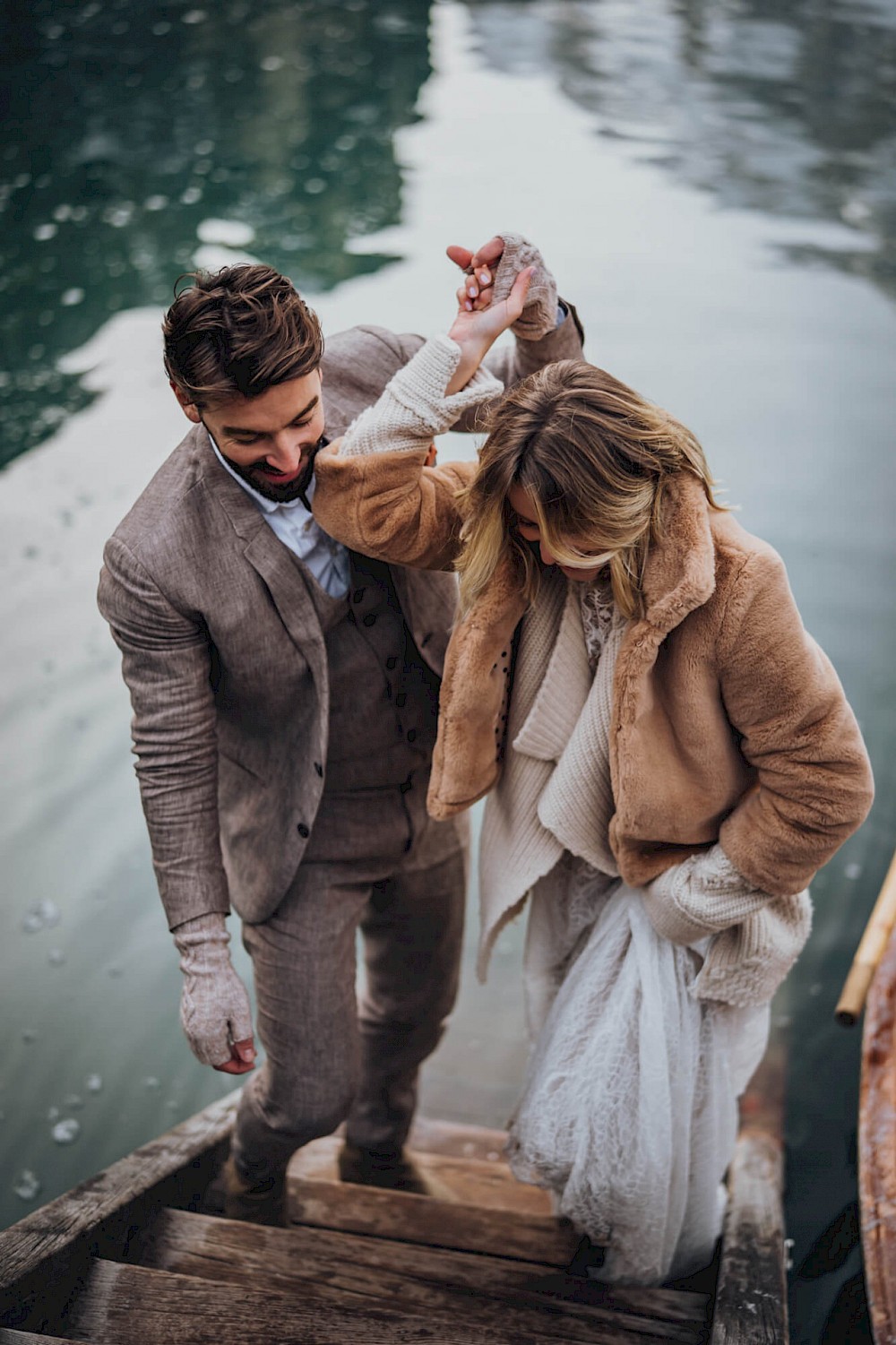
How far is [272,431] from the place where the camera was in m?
1.73

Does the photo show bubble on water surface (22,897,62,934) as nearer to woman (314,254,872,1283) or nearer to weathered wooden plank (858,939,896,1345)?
woman (314,254,872,1283)

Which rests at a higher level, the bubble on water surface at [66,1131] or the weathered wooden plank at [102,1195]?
the weathered wooden plank at [102,1195]

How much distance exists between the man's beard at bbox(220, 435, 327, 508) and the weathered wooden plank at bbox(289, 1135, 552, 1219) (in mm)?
1596

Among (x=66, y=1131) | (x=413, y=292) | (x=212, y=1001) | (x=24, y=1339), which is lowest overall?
(x=66, y=1131)

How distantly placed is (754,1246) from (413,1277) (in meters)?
0.59

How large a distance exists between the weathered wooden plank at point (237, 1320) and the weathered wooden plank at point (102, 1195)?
0.30ft

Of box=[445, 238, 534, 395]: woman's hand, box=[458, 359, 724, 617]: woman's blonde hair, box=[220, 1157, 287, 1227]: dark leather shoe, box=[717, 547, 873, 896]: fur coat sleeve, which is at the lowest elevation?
box=[220, 1157, 287, 1227]: dark leather shoe

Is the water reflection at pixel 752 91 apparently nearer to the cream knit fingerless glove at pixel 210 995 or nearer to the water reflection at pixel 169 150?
the water reflection at pixel 169 150

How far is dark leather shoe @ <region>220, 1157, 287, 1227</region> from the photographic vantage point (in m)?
2.39

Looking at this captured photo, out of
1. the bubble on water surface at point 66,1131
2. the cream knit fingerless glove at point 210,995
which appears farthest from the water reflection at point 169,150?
the cream knit fingerless glove at point 210,995

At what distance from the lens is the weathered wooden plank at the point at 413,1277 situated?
1989 millimetres

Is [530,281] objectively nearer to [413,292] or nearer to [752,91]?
[413,292]

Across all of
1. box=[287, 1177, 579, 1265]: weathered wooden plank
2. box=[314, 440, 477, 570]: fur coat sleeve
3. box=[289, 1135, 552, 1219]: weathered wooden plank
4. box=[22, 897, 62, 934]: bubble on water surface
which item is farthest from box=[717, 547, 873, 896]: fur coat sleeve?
box=[22, 897, 62, 934]: bubble on water surface

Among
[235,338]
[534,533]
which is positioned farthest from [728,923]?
[235,338]
